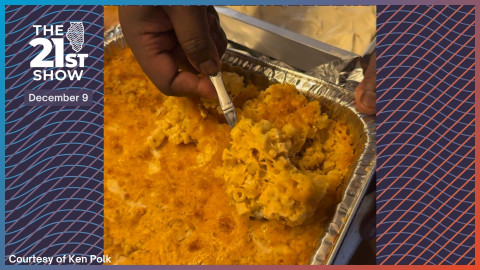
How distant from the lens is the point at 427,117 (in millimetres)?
1090

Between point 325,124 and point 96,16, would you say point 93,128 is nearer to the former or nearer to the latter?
point 96,16

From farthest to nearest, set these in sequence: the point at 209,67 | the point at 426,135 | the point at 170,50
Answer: the point at 170,50, the point at 209,67, the point at 426,135

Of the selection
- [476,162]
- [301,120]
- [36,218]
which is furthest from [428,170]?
[36,218]

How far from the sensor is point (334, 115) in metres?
1.42

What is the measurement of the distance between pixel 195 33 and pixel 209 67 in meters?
0.14

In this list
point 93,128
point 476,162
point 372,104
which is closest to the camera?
point 476,162

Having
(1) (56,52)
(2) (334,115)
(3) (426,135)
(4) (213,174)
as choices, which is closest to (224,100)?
(4) (213,174)

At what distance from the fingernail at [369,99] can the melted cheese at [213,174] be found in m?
0.14

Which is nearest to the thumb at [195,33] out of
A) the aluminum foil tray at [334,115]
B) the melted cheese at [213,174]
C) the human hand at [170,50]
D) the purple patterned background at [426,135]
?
the human hand at [170,50]

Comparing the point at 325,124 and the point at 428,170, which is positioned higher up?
A: the point at 325,124

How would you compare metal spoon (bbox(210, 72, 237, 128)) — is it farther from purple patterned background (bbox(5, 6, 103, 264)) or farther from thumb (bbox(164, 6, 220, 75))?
purple patterned background (bbox(5, 6, 103, 264))

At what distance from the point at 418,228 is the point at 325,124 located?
1.56 ft

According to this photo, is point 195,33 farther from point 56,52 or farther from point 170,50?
point 56,52

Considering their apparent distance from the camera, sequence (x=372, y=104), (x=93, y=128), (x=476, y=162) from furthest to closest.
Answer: (x=372, y=104)
(x=93, y=128)
(x=476, y=162)
